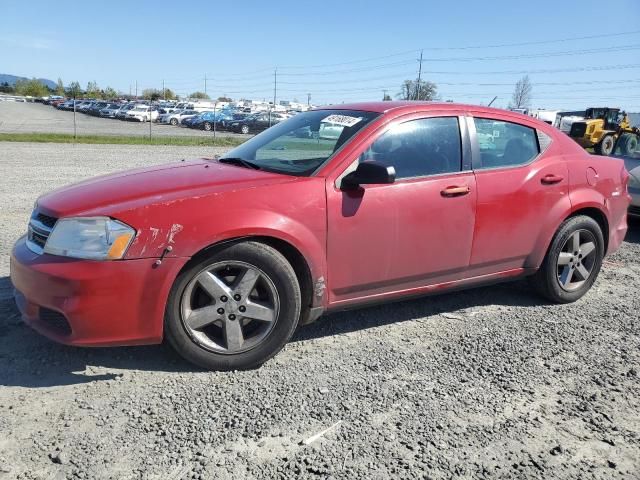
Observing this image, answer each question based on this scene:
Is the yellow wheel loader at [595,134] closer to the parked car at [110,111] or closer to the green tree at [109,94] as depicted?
the parked car at [110,111]

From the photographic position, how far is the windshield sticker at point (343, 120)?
3.80m

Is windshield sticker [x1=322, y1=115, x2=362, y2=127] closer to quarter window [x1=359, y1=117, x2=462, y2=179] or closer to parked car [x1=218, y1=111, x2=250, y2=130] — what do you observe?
quarter window [x1=359, y1=117, x2=462, y2=179]

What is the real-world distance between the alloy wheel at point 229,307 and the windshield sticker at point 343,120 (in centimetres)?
131

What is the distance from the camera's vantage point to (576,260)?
4613 millimetres

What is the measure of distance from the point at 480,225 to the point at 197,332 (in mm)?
2130

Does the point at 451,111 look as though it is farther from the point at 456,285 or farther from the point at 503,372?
the point at 503,372

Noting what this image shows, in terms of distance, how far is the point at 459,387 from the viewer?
10.3ft

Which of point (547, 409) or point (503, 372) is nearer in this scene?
point (547, 409)

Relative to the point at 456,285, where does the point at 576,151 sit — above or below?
above

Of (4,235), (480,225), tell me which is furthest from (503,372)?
(4,235)

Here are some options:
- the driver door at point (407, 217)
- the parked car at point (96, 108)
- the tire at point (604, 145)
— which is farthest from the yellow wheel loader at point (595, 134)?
the parked car at point (96, 108)

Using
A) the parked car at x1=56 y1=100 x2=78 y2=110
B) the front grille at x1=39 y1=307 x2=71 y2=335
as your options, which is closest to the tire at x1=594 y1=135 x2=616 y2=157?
the front grille at x1=39 y1=307 x2=71 y2=335

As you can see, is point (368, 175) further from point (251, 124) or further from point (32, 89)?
point (32, 89)

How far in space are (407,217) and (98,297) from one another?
1957 mm
